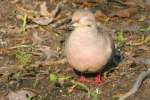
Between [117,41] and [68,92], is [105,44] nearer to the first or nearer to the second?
[68,92]

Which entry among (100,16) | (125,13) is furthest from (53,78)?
(125,13)

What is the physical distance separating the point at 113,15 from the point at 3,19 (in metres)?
1.68

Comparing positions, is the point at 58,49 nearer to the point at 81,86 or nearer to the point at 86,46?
the point at 81,86

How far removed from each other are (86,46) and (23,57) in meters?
1.20

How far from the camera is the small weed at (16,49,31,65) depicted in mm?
7616

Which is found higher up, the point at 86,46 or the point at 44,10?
the point at 44,10

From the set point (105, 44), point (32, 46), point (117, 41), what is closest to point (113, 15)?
point (117, 41)

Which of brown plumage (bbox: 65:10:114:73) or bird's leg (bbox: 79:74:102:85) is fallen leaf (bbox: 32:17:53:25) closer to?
bird's leg (bbox: 79:74:102:85)

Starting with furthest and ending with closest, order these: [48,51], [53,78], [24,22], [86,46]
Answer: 1. [24,22]
2. [48,51]
3. [53,78]
4. [86,46]

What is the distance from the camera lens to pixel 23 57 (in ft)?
25.2

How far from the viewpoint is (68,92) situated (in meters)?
6.93

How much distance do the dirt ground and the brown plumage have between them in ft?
1.17

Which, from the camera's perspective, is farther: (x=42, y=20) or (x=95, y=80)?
(x=42, y=20)

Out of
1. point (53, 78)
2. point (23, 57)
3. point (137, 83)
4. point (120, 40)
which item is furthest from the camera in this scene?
point (120, 40)
